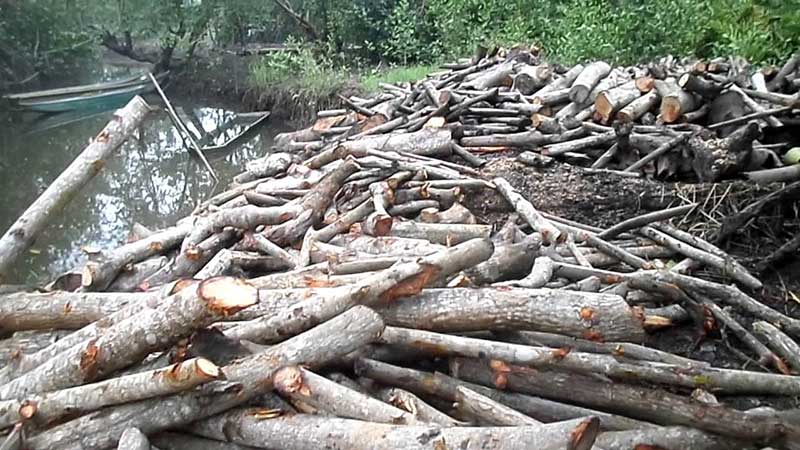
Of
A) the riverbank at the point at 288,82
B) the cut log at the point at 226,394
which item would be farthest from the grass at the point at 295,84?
the cut log at the point at 226,394

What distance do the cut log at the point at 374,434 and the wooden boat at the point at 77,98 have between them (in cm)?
1479

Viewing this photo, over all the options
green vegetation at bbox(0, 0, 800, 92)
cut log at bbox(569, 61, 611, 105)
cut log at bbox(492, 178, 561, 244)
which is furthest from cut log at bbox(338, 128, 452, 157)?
green vegetation at bbox(0, 0, 800, 92)

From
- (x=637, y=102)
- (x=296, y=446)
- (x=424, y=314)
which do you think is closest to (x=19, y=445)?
(x=296, y=446)

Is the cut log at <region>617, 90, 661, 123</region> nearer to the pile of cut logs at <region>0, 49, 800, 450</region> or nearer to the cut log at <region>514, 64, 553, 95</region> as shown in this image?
the cut log at <region>514, 64, 553, 95</region>

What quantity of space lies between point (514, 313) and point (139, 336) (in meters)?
1.39

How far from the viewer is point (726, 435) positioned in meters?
2.53

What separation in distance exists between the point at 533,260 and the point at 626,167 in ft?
7.47

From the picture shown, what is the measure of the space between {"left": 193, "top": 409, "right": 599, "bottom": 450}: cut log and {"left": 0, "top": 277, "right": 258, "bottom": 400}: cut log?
35 centimetres

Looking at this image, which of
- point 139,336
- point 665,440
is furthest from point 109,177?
point 665,440

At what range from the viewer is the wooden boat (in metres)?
15.5

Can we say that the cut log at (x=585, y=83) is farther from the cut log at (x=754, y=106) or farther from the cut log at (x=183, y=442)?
the cut log at (x=183, y=442)

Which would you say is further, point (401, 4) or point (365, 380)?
point (401, 4)

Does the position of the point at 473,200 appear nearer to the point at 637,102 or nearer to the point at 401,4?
the point at 637,102

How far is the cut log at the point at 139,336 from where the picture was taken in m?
2.48
